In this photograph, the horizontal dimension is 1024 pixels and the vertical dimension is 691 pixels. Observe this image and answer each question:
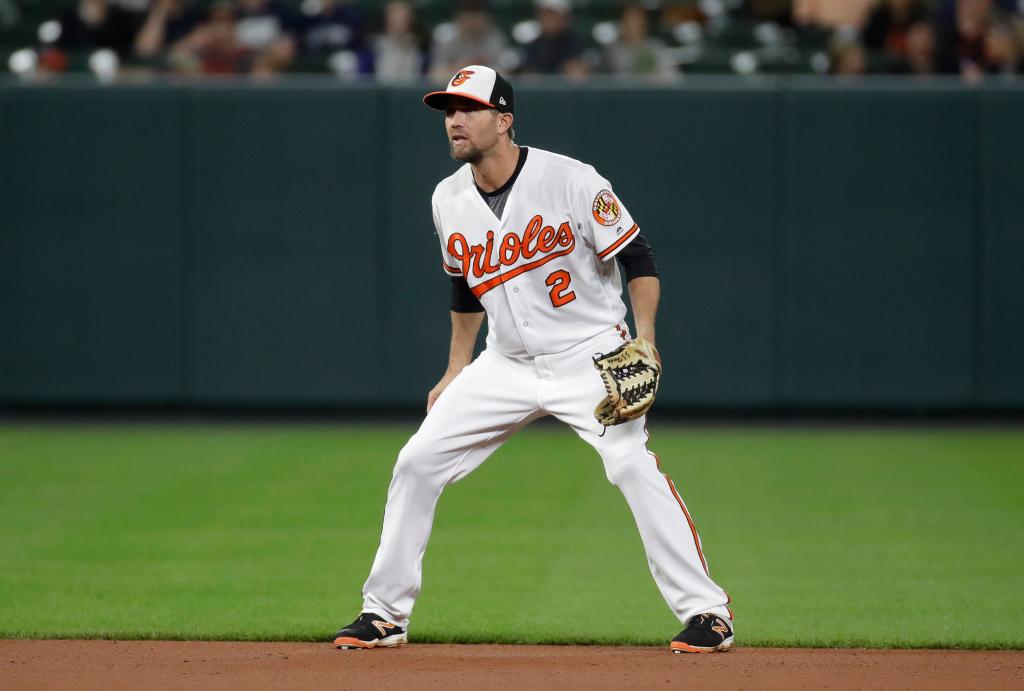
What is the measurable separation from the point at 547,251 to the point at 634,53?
7621 millimetres

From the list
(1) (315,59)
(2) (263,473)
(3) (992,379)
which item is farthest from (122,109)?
(3) (992,379)

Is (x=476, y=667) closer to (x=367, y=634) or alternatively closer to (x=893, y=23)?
(x=367, y=634)

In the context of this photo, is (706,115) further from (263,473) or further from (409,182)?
(263,473)

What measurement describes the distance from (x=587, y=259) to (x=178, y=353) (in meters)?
7.81

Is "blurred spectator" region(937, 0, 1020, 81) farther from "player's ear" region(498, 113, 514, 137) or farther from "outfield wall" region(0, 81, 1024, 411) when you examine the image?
"player's ear" region(498, 113, 514, 137)

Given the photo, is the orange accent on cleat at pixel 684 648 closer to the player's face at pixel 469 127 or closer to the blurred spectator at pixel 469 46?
the player's face at pixel 469 127

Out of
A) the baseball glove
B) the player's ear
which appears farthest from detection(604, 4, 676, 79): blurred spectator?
the baseball glove

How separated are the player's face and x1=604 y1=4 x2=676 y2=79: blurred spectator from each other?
7.49 m

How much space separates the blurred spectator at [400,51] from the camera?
41.0 ft

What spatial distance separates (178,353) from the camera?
40.8ft

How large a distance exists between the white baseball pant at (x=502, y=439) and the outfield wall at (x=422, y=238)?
6.99 meters

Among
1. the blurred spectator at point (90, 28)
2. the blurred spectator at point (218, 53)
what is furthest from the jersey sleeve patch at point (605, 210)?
the blurred spectator at point (90, 28)

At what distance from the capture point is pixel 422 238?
12289mm

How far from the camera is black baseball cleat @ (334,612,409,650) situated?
5203 millimetres
